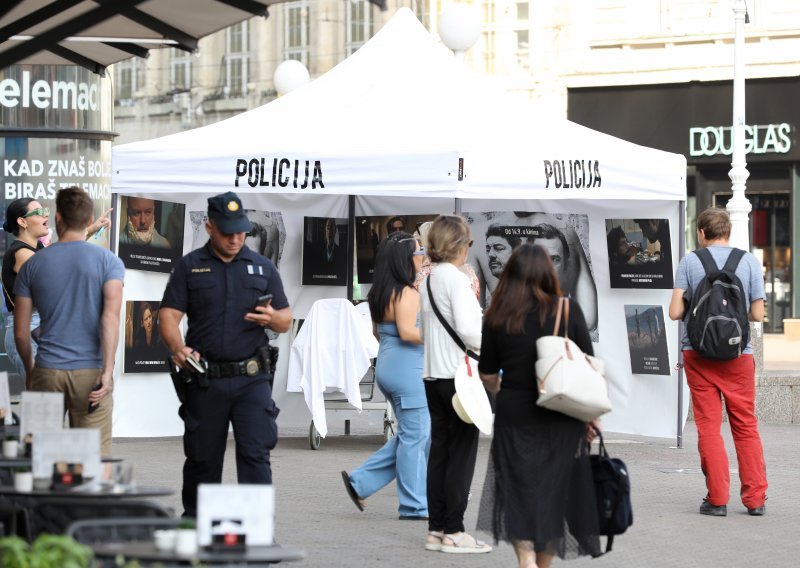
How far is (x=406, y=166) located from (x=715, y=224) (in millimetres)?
2839

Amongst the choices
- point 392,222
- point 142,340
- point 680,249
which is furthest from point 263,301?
point 392,222

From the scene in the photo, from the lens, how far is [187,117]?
156 feet

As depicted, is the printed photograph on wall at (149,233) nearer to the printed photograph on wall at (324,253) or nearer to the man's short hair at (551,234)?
the printed photograph on wall at (324,253)

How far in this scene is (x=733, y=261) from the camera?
9.38 m

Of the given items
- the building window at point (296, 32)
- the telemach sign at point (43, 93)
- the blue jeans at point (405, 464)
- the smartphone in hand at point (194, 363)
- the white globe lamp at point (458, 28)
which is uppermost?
the building window at point (296, 32)

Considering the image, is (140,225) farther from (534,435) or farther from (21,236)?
(534,435)

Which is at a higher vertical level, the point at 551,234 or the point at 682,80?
the point at 682,80

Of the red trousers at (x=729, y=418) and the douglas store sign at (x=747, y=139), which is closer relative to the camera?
the red trousers at (x=729, y=418)

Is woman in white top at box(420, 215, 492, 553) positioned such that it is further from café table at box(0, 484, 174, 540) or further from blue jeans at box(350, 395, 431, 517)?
café table at box(0, 484, 174, 540)

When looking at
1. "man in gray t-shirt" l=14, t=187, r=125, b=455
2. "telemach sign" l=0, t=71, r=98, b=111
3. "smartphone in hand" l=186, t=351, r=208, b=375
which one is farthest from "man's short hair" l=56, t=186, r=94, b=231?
"telemach sign" l=0, t=71, r=98, b=111

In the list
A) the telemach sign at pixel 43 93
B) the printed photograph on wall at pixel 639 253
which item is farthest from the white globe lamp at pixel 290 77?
the printed photograph on wall at pixel 639 253

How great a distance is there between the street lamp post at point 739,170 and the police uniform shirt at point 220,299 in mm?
9667

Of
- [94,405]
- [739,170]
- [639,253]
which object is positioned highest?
[739,170]

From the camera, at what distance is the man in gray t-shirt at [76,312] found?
294 inches
